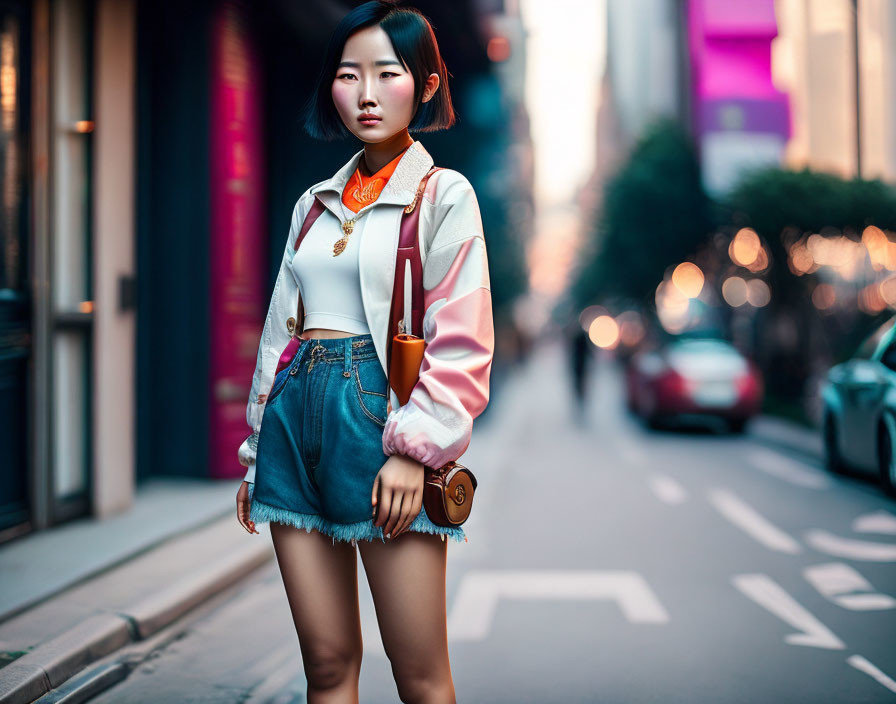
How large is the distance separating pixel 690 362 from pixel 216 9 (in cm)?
897

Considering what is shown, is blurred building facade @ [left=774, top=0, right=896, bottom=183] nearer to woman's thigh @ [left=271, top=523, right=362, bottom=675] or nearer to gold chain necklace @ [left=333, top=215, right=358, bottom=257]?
gold chain necklace @ [left=333, top=215, right=358, bottom=257]

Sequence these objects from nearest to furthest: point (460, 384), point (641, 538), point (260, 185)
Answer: point (460, 384) < point (641, 538) < point (260, 185)

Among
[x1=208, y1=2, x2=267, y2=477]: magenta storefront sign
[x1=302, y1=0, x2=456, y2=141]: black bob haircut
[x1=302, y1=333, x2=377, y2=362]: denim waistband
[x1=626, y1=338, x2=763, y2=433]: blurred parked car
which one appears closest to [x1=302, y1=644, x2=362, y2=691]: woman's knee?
[x1=302, y1=333, x2=377, y2=362]: denim waistband

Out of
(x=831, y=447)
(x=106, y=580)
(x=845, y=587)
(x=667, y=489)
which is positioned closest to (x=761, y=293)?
(x=831, y=447)

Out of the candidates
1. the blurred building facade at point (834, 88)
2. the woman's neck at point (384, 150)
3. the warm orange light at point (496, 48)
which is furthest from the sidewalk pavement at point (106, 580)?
the warm orange light at point (496, 48)

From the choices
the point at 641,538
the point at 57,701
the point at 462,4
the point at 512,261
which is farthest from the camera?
the point at 512,261

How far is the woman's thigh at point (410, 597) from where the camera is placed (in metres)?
2.09

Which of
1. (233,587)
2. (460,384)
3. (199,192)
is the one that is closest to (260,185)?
(199,192)

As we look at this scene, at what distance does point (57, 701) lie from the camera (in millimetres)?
3221

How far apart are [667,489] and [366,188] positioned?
23.1ft

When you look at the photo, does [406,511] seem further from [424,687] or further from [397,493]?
[424,687]

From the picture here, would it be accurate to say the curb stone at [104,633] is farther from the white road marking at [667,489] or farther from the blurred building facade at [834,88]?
the blurred building facade at [834,88]

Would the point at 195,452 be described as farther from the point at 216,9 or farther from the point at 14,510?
the point at 216,9

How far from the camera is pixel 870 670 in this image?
362 centimetres
